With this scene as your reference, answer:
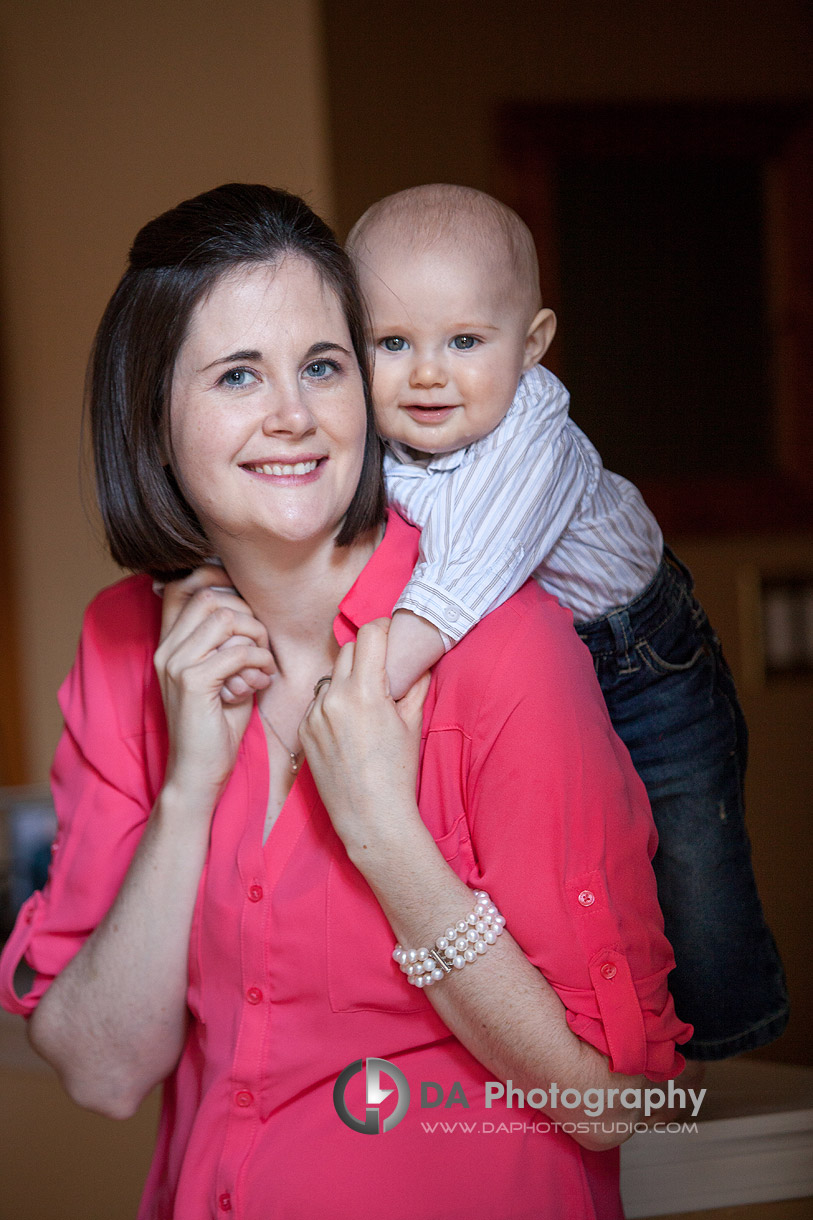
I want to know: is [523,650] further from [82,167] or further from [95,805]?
[82,167]

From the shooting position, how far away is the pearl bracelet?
34.3 inches

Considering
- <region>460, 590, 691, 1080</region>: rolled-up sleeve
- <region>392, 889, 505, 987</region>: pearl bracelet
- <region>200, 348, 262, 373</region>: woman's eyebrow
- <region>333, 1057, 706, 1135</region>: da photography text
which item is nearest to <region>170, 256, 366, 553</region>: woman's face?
<region>200, 348, 262, 373</region>: woman's eyebrow

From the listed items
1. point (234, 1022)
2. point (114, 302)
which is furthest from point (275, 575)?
point (234, 1022)

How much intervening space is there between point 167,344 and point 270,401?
11cm

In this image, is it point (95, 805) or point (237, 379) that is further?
point (95, 805)

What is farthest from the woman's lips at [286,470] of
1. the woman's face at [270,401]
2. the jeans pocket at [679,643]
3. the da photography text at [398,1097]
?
the da photography text at [398,1097]

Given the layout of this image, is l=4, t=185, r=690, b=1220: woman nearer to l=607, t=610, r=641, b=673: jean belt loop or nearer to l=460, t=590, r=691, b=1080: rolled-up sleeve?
l=460, t=590, r=691, b=1080: rolled-up sleeve

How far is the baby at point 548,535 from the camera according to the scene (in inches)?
38.6

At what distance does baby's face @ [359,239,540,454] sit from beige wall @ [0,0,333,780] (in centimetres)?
45

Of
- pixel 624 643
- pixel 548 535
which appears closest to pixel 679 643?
pixel 624 643

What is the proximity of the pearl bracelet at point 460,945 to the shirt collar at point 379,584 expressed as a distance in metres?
0.27

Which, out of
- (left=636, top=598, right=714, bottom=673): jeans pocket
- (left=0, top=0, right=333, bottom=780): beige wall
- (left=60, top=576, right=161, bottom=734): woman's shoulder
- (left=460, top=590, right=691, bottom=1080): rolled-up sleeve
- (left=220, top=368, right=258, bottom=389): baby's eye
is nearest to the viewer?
(left=460, top=590, right=691, bottom=1080): rolled-up sleeve

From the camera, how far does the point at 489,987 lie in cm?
87

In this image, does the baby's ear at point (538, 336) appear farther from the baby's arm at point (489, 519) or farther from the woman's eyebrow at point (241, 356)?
the woman's eyebrow at point (241, 356)
